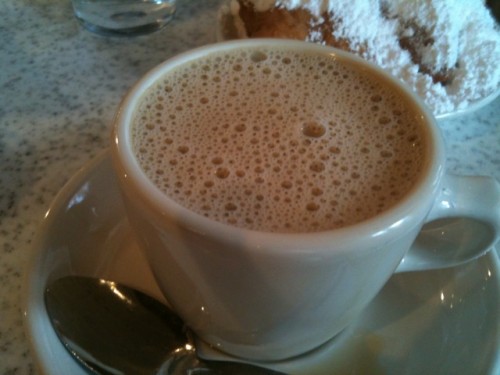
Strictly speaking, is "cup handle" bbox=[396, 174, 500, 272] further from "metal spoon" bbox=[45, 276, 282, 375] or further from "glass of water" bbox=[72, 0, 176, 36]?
"glass of water" bbox=[72, 0, 176, 36]

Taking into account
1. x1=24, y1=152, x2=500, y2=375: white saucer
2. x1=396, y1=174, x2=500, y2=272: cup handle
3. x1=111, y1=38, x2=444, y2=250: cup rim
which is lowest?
x1=24, y1=152, x2=500, y2=375: white saucer

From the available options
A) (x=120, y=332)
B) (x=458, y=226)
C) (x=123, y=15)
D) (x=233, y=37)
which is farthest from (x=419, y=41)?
(x=120, y=332)

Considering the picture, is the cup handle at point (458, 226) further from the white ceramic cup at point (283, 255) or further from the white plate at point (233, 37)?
the white plate at point (233, 37)

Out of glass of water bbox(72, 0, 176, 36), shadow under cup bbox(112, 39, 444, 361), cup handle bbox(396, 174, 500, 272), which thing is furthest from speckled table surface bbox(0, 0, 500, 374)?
cup handle bbox(396, 174, 500, 272)

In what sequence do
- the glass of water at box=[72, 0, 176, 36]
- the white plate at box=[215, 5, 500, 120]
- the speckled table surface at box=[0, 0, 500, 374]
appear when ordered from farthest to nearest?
the glass of water at box=[72, 0, 176, 36] < the white plate at box=[215, 5, 500, 120] < the speckled table surface at box=[0, 0, 500, 374]

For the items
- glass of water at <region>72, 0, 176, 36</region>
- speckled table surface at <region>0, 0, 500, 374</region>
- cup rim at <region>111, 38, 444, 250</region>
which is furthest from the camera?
glass of water at <region>72, 0, 176, 36</region>
